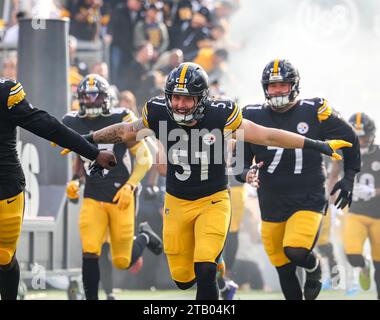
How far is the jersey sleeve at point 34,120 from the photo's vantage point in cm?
668

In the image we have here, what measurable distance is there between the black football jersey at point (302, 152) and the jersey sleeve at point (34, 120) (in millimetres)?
1918

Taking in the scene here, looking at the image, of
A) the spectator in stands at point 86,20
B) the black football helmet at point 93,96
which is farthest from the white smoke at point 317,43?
the black football helmet at point 93,96

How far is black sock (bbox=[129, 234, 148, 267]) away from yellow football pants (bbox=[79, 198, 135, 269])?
13 cm

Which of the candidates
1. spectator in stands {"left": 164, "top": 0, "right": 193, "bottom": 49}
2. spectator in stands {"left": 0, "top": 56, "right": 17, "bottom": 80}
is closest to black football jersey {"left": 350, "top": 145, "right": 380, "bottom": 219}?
spectator in stands {"left": 0, "top": 56, "right": 17, "bottom": 80}

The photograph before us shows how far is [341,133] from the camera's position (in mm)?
8219

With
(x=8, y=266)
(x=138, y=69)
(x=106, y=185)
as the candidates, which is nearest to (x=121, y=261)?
(x=106, y=185)

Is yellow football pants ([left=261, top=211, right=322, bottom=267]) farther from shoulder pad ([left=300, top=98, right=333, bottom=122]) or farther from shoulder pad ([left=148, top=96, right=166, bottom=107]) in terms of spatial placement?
shoulder pad ([left=148, top=96, right=166, bottom=107])

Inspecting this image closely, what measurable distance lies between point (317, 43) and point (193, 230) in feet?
28.7

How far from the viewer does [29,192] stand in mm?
9664

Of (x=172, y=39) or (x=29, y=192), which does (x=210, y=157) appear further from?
(x=172, y=39)

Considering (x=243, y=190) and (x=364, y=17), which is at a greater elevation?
(x=364, y=17)

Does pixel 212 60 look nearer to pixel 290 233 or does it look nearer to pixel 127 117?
pixel 127 117

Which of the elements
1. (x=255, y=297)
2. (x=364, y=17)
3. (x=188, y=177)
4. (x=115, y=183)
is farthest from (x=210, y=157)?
(x=364, y=17)

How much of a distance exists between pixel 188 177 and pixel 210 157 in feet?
0.68
